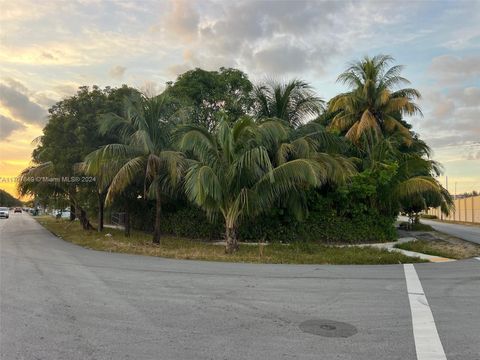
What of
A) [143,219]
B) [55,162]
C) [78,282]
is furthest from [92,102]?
[78,282]

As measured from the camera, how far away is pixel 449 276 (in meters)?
10.5

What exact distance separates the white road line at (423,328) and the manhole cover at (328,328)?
0.86 meters

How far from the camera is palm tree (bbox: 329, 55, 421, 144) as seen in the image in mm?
26016

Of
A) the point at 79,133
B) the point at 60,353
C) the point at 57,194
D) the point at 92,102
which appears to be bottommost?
the point at 60,353

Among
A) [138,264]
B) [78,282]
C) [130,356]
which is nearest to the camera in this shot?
[130,356]

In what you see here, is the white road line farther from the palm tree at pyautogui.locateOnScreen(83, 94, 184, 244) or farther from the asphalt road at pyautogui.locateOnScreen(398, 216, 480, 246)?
the asphalt road at pyautogui.locateOnScreen(398, 216, 480, 246)

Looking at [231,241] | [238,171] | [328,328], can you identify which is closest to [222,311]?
[328,328]

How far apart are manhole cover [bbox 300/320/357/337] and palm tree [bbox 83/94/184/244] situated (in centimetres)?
1131

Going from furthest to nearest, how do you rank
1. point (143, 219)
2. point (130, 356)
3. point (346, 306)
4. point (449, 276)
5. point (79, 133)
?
1. point (143, 219)
2. point (79, 133)
3. point (449, 276)
4. point (346, 306)
5. point (130, 356)

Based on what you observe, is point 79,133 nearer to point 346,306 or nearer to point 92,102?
point 92,102

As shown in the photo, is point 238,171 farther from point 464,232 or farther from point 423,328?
point 464,232

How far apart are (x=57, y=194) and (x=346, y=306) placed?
26783 millimetres

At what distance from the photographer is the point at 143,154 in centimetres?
1739

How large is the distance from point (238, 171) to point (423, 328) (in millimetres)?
9442
